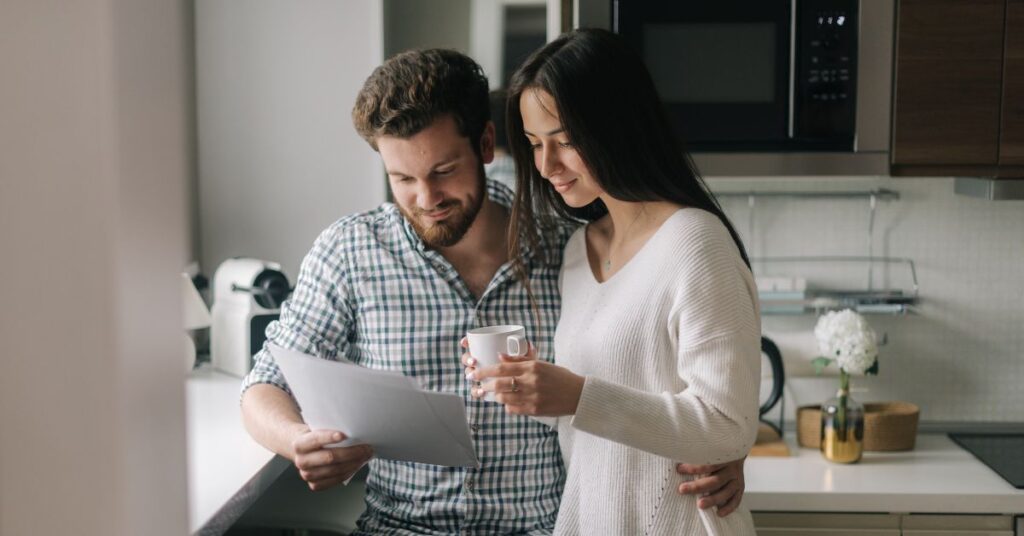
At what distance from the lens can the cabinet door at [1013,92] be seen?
2.12 metres

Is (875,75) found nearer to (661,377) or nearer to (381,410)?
(661,377)

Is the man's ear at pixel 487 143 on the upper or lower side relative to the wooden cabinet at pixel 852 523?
upper

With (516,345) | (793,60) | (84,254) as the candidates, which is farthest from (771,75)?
(84,254)

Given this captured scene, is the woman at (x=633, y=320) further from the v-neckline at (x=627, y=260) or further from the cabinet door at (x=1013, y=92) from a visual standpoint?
the cabinet door at (x=1013, y=92)

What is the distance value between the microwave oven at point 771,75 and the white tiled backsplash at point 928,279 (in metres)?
0.42

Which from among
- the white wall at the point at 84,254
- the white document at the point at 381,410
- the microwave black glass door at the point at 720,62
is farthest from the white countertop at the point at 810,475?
the white wall at the point at 84,254

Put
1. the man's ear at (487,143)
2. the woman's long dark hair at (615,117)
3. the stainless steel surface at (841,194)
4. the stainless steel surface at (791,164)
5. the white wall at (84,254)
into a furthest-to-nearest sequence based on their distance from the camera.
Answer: the stainless steel surface at (841,194) < the stainless steel surface at (791,164) < the man's ear at (487,143) < the woman's long dark hair at (615,117) < the white wall at (84,254)

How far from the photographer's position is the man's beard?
5.27 ft

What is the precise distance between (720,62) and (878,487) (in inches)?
38.7

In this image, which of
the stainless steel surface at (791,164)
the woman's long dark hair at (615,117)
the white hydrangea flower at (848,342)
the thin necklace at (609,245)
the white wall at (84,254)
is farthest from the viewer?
the white hydrangea flower at (848,342)

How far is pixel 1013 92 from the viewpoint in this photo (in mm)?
2145

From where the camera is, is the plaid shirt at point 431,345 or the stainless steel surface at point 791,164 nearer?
the plaid shirt at point 431,345

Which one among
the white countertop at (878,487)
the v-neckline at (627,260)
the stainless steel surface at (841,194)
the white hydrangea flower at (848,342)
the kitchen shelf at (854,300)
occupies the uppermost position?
the stainless steel surface at (841,194)

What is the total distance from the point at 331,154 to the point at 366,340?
919mm
